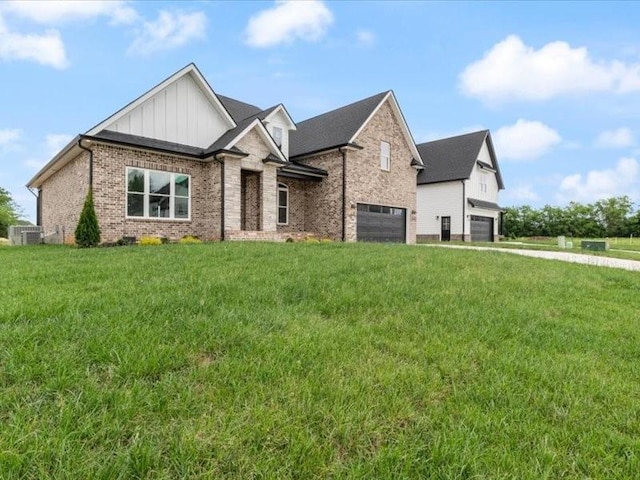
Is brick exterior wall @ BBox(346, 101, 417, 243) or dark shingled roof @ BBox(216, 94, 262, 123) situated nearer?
brick exterior wall @ BBox(346, 101, 417, 243)

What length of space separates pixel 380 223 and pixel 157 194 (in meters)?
11.3

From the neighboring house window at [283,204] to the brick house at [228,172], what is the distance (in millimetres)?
49

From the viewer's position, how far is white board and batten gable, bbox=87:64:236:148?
13.2 metres

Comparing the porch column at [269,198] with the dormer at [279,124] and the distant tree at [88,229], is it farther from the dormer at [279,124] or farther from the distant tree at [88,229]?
the distant tree at [88,229]

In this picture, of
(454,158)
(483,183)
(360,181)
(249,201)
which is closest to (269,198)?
(249,201)

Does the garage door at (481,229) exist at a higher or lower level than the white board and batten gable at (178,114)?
lower

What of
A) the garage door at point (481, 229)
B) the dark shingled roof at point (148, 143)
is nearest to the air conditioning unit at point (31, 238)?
the dark shingled roof at point (148, 143)

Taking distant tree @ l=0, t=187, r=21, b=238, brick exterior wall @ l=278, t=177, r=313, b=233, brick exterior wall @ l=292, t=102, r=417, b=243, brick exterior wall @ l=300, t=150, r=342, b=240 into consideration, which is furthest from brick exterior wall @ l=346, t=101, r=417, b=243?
distant tree @ l=0, t=187, r=21, b=238

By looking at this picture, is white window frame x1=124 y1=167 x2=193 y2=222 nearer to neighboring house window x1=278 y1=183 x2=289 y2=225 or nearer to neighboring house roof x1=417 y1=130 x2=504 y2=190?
neighboring house window x1=278 y1=183 x2=289 y2=225

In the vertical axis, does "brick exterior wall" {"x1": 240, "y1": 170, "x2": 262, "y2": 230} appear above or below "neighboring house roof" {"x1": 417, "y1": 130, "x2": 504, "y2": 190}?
below

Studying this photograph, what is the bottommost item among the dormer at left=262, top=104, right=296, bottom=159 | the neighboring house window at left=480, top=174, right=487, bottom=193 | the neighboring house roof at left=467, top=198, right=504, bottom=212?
the neighboring house roof at left=467, top=198, right=504, bottom=212

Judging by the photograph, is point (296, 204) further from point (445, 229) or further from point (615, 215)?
point (615, 215)

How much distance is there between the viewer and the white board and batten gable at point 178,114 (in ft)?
43.5

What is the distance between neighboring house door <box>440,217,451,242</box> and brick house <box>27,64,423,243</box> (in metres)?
7.60
